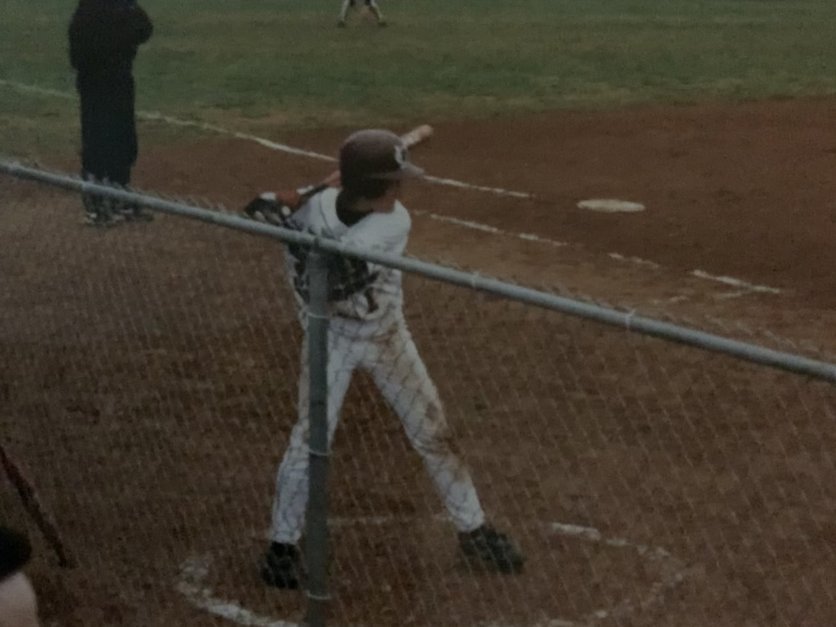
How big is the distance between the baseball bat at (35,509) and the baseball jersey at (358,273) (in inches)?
52.2

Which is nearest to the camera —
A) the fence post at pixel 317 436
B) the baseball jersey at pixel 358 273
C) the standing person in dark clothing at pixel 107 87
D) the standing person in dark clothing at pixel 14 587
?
the standing person in dark clothing at pixel 14 587

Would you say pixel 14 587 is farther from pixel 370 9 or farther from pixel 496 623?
pixel 370 9

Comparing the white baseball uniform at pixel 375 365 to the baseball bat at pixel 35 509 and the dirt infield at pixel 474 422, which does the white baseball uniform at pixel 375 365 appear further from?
the baseball bat at pixel 35 509

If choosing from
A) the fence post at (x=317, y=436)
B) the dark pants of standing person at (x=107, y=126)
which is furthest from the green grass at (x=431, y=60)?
the fence post at (x=317, y=436)

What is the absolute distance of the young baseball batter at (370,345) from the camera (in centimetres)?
600

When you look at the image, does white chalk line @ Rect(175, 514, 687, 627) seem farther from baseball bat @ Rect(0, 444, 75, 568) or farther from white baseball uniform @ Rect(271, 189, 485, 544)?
baseball bat @ Rect(0, 444, 75, 568)

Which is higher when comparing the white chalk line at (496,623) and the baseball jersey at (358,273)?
the baseball jersey at (358,273)

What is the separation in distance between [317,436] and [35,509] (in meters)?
1.78

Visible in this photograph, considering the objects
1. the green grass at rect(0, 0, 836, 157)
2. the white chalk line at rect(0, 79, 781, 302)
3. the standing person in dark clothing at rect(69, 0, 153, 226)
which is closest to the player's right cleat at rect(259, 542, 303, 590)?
the white chalk line at rect(0, 79, 781, 302)

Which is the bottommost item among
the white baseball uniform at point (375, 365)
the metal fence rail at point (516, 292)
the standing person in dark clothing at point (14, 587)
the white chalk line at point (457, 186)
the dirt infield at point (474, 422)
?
the white chalk line at point (457, 186)

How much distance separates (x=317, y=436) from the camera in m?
5.25

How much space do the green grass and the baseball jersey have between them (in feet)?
39.4

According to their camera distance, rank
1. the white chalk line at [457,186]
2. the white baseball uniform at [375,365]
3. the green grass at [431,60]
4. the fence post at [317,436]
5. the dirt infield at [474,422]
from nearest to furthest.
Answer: the fence post at [317,436] < the white baseball uniform at [375,365] < the dirt infield at [474,422] < the white chalk line at [457,186] < the green grass at [431,60]

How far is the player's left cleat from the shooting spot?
6.28 meters
